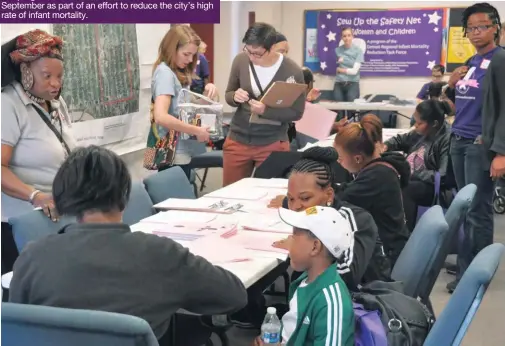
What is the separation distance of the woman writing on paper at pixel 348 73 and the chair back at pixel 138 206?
721 centimetres

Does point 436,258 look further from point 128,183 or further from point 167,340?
point 128,183

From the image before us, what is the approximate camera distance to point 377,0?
976 cm

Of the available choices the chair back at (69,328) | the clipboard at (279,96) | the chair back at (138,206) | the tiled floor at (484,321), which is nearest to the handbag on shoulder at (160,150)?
the clipboard at (279,96)

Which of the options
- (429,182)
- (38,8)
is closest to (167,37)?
(38,8)

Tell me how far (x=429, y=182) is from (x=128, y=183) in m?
2.67

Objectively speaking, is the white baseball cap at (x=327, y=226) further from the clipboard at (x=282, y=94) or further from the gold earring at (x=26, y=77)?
the clipboard at (x=282, y=94)

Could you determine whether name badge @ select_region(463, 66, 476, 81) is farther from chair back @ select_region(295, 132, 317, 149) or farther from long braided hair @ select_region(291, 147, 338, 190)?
chair back @ select_region(295, 132, 317, 149)

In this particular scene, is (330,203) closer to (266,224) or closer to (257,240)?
(257,240)

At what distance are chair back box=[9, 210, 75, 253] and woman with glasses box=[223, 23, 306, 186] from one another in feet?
4.67

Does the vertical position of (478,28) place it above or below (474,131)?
above

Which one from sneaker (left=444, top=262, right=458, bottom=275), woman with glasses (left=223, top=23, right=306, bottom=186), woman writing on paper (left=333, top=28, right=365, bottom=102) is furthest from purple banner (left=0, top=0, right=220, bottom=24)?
woman writing on paper (left=333, top=28, right=365, bottom=102)

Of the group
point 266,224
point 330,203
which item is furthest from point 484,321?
point 330,203

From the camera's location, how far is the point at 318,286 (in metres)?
1.66

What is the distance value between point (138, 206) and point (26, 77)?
0.75 metres
